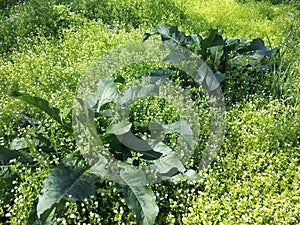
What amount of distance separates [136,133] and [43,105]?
97 centimetres

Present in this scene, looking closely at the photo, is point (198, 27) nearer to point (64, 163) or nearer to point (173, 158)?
point (173, 158)

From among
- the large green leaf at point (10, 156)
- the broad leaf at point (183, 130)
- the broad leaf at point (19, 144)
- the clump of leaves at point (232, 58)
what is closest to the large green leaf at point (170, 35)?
the clump of leaves at point (232, 58)

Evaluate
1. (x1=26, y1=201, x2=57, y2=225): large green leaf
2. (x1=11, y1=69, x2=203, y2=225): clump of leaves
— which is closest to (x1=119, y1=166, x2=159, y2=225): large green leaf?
(x1=11, y1=69, x2=203, y2=225): clump of leaves

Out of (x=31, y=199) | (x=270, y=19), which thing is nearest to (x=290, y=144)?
(x=31, y=199)

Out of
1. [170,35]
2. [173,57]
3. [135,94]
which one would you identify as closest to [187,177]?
[135,94]

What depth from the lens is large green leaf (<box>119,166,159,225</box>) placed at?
9.65 ft

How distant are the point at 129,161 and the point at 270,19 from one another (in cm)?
646

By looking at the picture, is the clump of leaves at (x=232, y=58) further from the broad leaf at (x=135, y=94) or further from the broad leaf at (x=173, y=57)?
the broad leaf at (x=135, y=94)

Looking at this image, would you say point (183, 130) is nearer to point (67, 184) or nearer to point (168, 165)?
point (168, 165)

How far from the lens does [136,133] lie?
3797 mm

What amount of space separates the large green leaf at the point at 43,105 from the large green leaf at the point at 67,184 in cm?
40

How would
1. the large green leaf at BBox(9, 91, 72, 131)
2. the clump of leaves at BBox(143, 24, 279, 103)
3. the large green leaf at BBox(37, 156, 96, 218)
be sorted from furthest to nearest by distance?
the clump of leaves at BBox(143, 24, 279, 103) → the large green leaf at BBox(9, 91, 72, 131) → the large green leaf at BBox(37, 156, 96, 218)

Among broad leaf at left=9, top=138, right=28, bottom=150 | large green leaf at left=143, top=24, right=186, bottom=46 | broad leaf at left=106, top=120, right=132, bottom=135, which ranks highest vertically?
large green leaf at left=143, top=24, right=186, bottom=46

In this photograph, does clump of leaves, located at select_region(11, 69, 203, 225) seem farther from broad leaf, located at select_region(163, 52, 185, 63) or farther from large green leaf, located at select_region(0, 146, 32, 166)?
broad leaf, located at select_region(163, 52, 185, 63)
